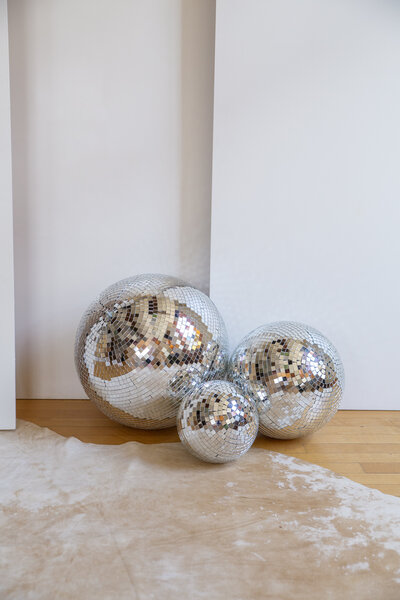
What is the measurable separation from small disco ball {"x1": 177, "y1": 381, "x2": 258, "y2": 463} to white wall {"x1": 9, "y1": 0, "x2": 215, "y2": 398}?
0.84 metres

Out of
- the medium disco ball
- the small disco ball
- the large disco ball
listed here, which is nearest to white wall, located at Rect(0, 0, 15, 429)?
the large disco ball

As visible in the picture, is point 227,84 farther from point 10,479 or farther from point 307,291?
point 10,479

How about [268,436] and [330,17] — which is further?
[330,17]

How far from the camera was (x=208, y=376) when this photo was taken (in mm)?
2174

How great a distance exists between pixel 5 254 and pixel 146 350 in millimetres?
755

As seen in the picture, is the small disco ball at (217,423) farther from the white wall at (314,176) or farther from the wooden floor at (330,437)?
the white wall at (314,176)

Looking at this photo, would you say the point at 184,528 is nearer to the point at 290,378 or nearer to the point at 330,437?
the point at 290,378

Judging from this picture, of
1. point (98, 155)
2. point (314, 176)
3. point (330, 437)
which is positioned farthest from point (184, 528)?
point (98, 155)

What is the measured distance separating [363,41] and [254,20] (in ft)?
1.68

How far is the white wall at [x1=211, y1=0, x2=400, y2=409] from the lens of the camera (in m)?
2.37

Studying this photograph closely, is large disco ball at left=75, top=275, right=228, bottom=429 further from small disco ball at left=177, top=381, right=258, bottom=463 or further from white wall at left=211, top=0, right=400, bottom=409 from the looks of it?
white wall at left=211, top=0, right=400, bottom=409

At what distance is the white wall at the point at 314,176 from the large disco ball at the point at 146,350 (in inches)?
15.9

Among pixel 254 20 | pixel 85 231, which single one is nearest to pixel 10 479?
pixel 85 231

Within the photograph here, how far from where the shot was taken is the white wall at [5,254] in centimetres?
214
